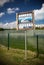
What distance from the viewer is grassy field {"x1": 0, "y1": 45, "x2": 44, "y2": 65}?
13.1 ft

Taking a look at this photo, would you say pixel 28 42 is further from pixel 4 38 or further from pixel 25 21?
pixel 4 38

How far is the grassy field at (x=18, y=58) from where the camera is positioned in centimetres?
399

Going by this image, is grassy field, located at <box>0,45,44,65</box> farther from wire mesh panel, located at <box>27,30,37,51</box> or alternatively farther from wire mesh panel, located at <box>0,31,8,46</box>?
wire mesh panel, located at <box>0,31,8,46</box>

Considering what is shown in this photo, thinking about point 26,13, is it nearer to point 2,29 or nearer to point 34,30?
point 34,30

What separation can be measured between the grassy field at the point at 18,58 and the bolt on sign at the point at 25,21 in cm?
62

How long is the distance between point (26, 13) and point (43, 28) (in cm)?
48

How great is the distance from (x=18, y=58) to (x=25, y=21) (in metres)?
0.86

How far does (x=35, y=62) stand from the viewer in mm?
3957

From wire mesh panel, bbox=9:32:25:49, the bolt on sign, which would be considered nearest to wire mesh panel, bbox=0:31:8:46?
wire mesh panel, bbox=9:32:25:49

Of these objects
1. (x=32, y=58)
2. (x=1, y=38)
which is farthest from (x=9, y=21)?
(x=32, y=58)

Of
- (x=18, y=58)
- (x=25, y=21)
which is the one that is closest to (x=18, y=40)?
(x=18, y=58)

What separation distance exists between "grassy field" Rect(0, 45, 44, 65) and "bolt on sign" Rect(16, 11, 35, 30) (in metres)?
0.62

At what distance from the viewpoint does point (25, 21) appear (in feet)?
12.8

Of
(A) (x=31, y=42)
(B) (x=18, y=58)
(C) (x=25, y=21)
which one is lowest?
(B) (x=18, y=58)
